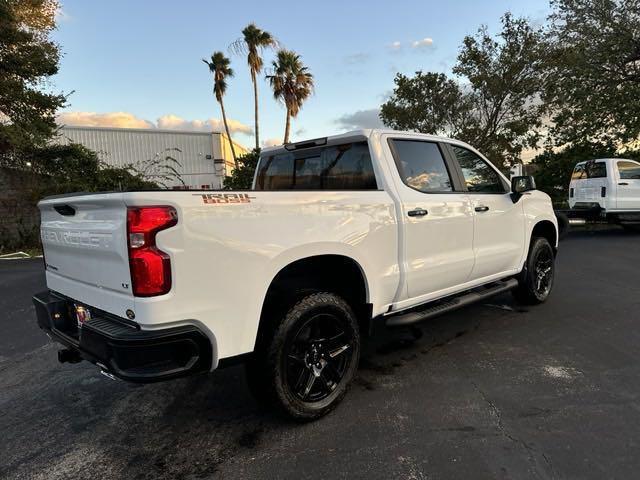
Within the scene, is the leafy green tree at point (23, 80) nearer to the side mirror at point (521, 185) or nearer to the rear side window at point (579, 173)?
the side mirror at point (521, 185)

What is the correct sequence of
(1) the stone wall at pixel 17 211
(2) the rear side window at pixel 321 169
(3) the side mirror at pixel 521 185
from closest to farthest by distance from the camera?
1. (2) the rear side window at pixel 321 169
2. (3) the side mirror at pixel 521 185
3. (1) the stone wall at pixel 17 211

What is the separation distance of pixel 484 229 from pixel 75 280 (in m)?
3.45

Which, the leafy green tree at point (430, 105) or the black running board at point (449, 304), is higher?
the leafy green tree at point (430, 105)

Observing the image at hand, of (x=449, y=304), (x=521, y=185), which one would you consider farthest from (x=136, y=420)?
(x=521, y=185)

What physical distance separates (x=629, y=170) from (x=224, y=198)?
42.2 ft

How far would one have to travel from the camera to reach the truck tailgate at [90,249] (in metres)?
2.32

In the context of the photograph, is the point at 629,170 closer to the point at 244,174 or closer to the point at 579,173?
the point at 579,173

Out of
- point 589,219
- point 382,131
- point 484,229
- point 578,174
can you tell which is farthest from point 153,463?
point 578,174

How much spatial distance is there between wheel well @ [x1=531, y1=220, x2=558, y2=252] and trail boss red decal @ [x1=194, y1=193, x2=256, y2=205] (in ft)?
13.3

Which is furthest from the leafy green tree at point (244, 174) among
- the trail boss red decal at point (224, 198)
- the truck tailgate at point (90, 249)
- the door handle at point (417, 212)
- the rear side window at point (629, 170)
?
the trail boss red decal at point (224, 198)

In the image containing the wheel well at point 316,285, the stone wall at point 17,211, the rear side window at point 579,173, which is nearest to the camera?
the wheel well at point 316,285

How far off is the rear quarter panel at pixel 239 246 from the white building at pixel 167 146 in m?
25.3

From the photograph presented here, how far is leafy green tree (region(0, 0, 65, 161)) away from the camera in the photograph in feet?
40.4

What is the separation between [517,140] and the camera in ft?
64.2
